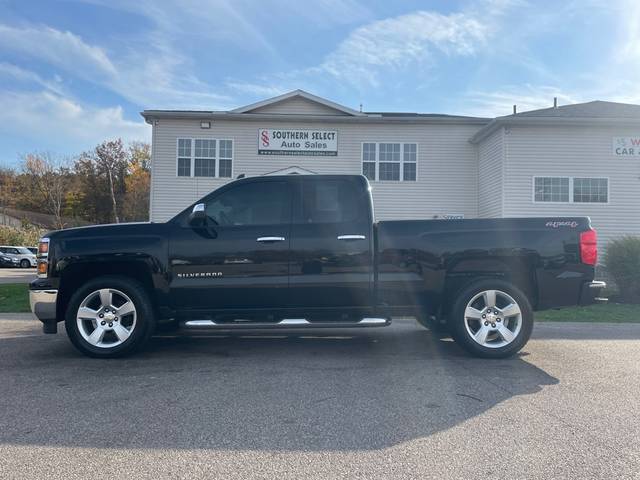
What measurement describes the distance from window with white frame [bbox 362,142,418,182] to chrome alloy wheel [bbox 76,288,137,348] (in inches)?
576

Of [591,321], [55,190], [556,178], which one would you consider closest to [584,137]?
[556,178]

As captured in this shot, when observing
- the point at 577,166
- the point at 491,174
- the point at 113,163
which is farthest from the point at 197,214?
the point at 113,163

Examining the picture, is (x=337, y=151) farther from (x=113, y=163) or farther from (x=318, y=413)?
(x=113, y=163)

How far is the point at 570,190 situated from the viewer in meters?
18.4

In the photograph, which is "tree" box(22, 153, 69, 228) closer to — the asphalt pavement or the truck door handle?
the asphalt pavement

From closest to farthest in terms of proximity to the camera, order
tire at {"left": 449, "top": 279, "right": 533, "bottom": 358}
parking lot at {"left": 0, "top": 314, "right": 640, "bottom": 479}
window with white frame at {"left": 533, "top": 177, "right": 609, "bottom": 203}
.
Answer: parking lot at {"left": 0, "top": 314, "right": 640, "bottom": 479} → tire at {"left": 449, "top": 279, "right": 533, "bottom": 358} → window with white frame at {"left": 533, "top": 177, "right": 609, "bottom": 203}

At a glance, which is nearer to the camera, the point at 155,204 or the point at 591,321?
the point at 591,321

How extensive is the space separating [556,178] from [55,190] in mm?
53239

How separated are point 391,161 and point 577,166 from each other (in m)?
6.17

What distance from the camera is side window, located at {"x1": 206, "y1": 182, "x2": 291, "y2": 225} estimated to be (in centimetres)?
632

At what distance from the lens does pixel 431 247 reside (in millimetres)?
6227

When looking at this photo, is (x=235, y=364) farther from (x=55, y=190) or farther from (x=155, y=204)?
(x=55, y=190)

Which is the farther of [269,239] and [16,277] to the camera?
[16,277]

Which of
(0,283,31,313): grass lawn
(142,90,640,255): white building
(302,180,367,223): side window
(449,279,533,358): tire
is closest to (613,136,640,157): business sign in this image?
(142,90,640,255): white building
